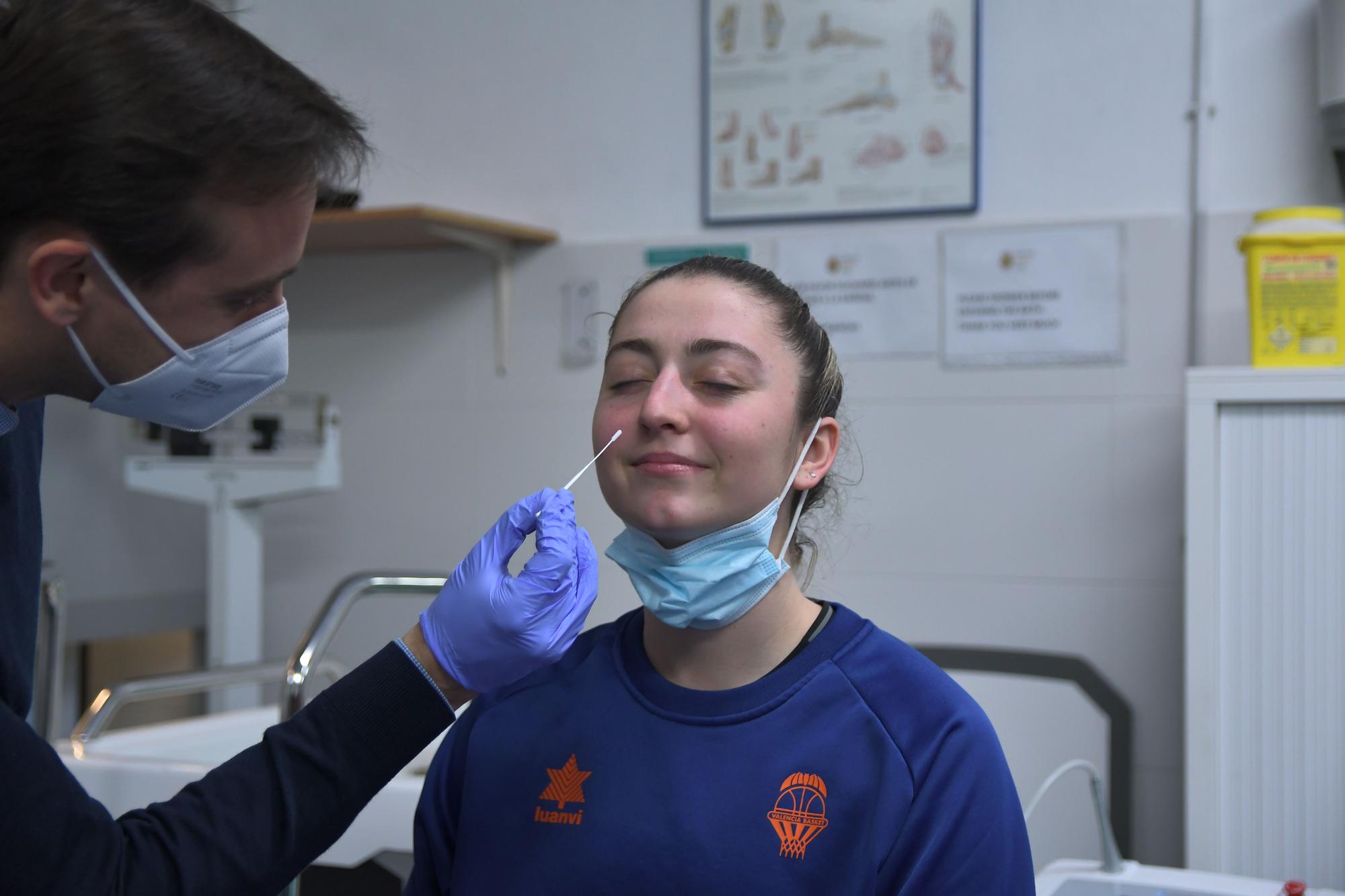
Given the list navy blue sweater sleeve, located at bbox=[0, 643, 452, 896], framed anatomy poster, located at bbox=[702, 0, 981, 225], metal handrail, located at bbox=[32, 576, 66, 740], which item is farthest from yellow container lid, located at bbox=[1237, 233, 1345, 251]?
metal handrail, located at bbox=[32, 576, 66, 740]

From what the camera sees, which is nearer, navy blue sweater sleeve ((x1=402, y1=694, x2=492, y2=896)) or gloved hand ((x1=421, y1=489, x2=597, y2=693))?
gloved hand ((x1=421, y1=489, x2=597, y2=693))

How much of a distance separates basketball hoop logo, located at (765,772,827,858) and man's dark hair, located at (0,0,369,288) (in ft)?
2.25

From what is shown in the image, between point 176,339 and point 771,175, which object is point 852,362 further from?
point 176,339

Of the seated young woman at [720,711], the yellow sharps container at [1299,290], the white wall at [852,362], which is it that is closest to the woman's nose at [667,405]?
the seated young woman at [720,711]

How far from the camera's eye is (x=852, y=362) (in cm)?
258

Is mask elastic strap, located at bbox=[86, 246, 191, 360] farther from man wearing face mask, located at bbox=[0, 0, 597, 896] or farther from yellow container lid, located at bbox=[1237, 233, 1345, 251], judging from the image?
yellow container lid, located at bbox=[1237, 233, 1345, 251]

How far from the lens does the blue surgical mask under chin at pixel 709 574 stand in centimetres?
116

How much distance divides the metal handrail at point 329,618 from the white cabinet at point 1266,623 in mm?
1237

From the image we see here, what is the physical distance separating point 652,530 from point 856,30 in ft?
5.76

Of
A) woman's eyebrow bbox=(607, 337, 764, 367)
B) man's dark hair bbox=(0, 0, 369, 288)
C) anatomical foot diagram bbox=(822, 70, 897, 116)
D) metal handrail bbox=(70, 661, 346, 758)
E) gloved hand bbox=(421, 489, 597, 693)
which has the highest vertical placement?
anatomical foot diagram bbox=(822, 70, 897, 116)

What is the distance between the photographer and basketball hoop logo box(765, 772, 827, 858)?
1048 mm

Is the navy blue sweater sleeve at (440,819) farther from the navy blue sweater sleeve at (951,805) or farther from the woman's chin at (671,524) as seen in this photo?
the navy blue sweater sleeve at (951,805)

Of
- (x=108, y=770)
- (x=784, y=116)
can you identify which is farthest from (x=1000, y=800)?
(x=784, y=116)

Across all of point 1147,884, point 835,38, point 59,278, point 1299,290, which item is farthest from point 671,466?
point 835,38
